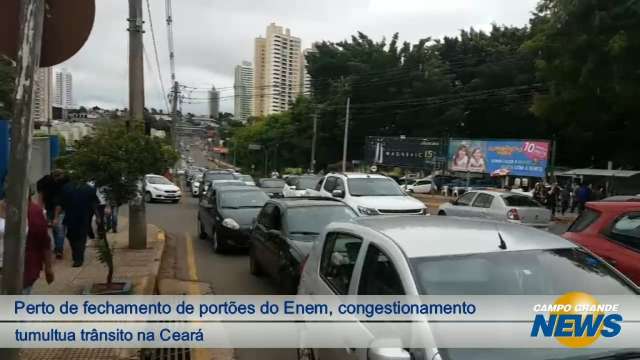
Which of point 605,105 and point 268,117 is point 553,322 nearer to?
point 605,105

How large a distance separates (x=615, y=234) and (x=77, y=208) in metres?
7.65

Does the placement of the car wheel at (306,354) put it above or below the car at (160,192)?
above

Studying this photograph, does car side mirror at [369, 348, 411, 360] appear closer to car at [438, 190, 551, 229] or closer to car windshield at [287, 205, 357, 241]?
Result: car windshield at [287, 205, 357, 241]

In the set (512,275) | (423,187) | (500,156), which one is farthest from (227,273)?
(423,187)

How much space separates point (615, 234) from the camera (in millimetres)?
6309

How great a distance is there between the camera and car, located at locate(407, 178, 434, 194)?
49625 mm

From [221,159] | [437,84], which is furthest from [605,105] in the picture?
[221,159]

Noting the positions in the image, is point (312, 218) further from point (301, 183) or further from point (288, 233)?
point (301, 183)

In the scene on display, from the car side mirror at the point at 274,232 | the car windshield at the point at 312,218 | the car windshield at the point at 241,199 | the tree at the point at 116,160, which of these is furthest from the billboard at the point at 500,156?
the tree at the point at 116,160

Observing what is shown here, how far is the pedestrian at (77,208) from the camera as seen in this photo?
9523mm

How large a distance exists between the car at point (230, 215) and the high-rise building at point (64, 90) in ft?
126

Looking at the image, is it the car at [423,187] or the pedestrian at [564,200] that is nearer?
the pedestrian at [564,200]

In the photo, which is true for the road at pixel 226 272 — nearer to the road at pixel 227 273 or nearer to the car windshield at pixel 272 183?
the road at pixel 227 273

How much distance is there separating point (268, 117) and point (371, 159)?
144 ft
